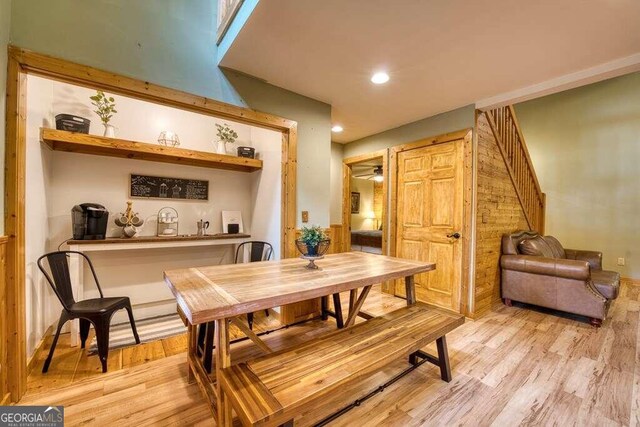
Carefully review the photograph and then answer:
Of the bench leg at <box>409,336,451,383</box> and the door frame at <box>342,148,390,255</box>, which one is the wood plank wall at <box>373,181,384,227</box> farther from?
the bench leg at <box>409,336,451,383</box>

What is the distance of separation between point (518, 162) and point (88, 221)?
18.7 feet

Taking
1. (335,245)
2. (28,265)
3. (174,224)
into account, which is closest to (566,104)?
(335,245)

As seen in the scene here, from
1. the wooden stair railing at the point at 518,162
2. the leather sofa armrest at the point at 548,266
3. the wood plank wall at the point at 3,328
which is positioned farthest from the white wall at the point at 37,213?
the leather sofa armrest at the point at 548,266

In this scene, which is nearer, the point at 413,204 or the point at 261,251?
the point at 261,251

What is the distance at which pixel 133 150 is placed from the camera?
8.79 ft

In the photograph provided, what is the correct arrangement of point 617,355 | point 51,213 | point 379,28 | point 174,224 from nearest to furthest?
point 379,28
point 617,355
point 51,213
point 174,224

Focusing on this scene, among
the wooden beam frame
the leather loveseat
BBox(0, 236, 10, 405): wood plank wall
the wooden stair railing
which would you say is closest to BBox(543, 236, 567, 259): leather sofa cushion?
the leather loveseat

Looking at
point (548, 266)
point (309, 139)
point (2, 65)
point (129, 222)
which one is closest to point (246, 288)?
point (2, 65)

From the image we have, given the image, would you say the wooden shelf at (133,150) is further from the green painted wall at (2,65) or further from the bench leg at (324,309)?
the bench leg at (324,309)

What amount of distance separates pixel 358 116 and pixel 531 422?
3.35 m

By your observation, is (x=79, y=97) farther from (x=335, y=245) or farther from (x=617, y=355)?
(x=617, y=355)

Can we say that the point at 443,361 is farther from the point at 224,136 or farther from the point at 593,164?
the point at 593,164

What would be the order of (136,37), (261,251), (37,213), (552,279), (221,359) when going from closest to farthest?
(221,359), (136,37), (37,213), (552,279), (261,251)

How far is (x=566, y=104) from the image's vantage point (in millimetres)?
5188
